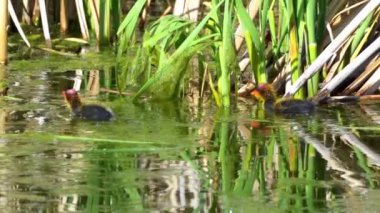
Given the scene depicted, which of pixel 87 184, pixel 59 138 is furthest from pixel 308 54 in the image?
pixel 87 184

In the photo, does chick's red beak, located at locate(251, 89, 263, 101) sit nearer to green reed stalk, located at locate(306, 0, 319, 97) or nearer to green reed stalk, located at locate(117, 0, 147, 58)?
green reed stalk, located at locate(306, 0, 319, 97)

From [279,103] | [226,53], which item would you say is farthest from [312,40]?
[226,53]

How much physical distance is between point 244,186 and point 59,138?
1379mm

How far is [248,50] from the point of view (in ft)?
24.3

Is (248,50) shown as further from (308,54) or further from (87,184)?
(87,184)

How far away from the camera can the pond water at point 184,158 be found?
16.3ft

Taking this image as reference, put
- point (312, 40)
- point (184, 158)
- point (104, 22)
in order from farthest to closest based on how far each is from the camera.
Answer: point (104, 22)
point (312, 40)
point (184, 158)

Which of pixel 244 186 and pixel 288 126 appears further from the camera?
pixel 288 126

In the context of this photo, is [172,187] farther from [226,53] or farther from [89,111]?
[226,53]

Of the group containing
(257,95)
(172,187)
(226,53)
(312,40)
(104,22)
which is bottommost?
(172,187)

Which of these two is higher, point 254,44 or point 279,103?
point 254,44

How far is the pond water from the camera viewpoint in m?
4.98

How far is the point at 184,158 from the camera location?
5895 millimetres

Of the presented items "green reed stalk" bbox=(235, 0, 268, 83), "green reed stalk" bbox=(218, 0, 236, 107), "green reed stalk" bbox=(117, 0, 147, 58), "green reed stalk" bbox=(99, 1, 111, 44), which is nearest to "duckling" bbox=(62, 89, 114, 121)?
"green reed stalk" bbox=(117, 0, 147, 58)
